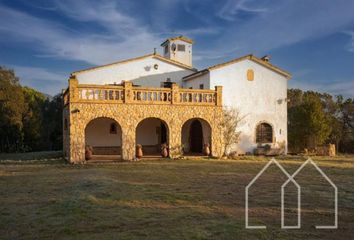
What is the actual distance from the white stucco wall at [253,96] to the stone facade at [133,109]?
201cm

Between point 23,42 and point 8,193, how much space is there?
70.1 feet

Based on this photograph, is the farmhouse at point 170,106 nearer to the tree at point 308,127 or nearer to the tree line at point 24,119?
the tree at point 308,127

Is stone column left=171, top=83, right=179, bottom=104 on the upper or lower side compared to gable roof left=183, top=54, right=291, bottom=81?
lower

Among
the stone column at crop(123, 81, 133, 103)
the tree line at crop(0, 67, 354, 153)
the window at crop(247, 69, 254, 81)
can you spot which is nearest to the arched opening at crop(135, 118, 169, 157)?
the stone column at crop(123, 81, 133, 103)

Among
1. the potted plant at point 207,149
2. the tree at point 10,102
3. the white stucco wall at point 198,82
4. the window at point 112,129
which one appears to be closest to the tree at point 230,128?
the potted plant at point 207,149

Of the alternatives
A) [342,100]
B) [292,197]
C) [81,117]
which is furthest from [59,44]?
[342,100]

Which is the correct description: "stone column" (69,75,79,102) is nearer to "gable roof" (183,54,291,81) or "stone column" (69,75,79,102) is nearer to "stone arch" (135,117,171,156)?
"stone arch" (135,117,171,156)

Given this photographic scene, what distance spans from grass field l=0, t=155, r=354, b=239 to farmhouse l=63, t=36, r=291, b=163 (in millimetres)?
5895

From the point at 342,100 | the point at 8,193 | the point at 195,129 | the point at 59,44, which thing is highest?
the point at 59,44

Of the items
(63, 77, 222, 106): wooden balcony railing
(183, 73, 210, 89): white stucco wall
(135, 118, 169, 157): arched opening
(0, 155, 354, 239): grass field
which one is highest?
(183, 73, 210, 89): white stucco wall

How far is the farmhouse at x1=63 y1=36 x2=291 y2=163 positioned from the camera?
19469 millimetres

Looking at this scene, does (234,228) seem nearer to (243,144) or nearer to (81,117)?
(81,117)

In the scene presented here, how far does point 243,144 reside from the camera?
938 inches

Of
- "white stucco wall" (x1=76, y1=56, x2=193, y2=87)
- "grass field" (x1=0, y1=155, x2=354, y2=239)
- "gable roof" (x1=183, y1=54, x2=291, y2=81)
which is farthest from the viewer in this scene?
"white stucco wall" (x1=76, y1=56, x2=193, y2=87)
